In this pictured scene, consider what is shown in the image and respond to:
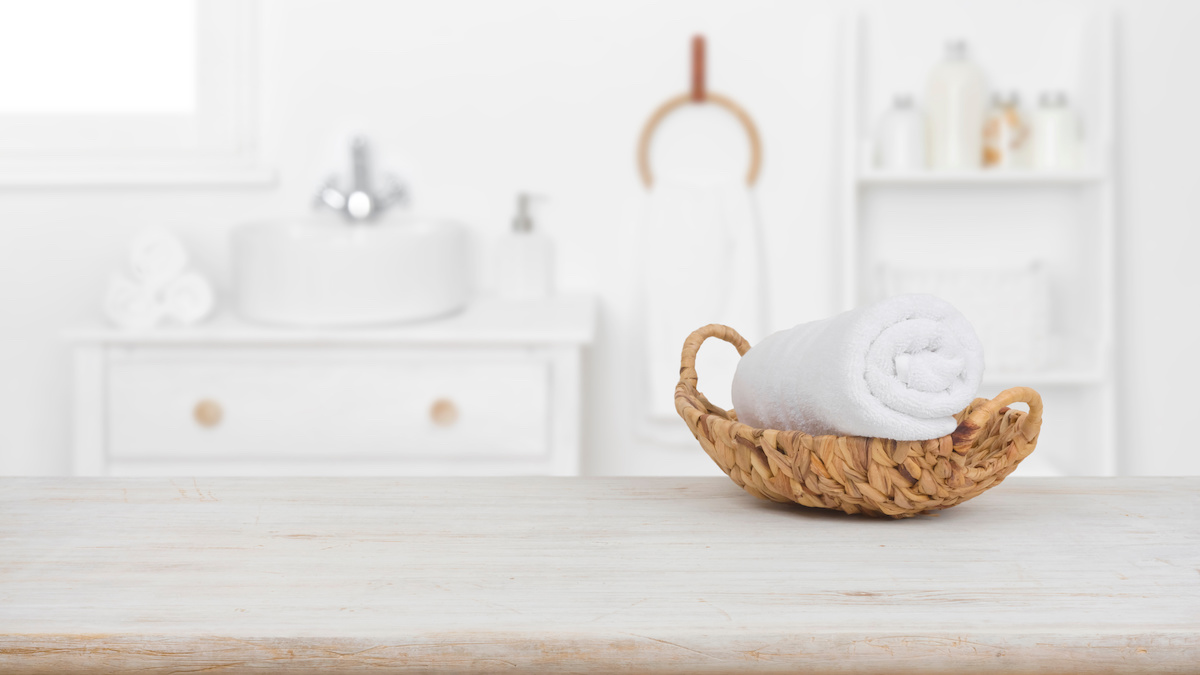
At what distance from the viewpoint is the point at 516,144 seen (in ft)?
6.64

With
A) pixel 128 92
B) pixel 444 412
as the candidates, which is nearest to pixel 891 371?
pixel 444 412

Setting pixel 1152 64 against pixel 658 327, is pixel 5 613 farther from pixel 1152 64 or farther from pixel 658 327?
pixel 1152 64

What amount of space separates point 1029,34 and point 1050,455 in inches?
34.0

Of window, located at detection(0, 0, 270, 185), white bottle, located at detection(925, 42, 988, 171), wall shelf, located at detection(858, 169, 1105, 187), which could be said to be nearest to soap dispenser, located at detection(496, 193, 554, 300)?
window, located at detection(0, 0, 270, 185)

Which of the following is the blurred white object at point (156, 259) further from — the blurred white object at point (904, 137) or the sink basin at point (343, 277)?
the blurred white object at point (904, 137)

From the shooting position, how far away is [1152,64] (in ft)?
6.53

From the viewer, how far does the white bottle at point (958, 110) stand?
1.91 m

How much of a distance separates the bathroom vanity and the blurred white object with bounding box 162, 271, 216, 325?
8cm

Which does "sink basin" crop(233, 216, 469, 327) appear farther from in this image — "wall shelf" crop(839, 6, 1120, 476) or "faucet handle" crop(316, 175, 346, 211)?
"wall shelf" crop(839, 6, 1120, 476)

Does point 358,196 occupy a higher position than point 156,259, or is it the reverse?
point 358,196

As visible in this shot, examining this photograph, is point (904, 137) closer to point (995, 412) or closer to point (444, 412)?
point (444, 412)

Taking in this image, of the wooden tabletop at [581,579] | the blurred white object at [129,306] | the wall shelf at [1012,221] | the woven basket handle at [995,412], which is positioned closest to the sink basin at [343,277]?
the blurred white object at [129,306]

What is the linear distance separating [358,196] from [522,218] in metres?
0.33

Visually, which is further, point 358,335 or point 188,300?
point 188,300
